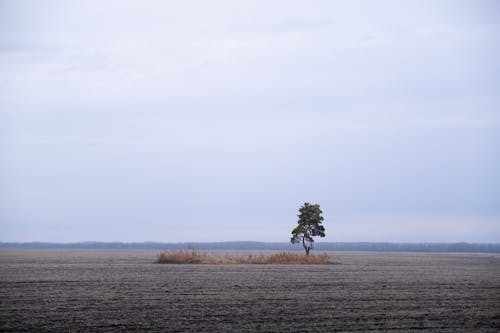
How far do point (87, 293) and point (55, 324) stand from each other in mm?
8816

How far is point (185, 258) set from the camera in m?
61.7

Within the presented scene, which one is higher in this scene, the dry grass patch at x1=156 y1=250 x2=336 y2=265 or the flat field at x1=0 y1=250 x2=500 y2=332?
the dry grass patch at x1=156 y1=250 x2=336 y2=265

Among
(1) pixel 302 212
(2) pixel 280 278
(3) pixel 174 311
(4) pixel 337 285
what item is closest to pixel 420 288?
(4) pixel 337 285

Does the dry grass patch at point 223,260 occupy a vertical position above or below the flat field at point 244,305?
above

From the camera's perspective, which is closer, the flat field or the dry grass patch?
the flat field

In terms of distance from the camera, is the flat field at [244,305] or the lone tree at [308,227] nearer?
the flat field at [244,305]

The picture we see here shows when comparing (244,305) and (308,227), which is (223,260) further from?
(244,305)

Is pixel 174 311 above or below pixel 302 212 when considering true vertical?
below

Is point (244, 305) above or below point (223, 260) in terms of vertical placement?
below

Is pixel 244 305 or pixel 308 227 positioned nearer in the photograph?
pixel 244 305

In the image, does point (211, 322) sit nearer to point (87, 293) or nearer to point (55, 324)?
point (55, 324)

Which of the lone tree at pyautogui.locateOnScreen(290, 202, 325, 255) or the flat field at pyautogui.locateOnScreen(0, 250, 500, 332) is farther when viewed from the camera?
the lone tree at pyautogui.locateOnScreen(290, 202, 325, 255)

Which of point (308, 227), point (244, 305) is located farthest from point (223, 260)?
point (244, 305)

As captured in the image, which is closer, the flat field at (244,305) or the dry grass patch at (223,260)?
the flat field at (244,305)
